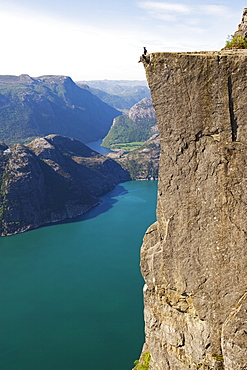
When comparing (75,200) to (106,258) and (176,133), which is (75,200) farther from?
(176,133)

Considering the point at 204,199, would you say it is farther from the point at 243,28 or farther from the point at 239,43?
the point at 243,28

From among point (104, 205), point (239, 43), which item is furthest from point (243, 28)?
point (104, 205)

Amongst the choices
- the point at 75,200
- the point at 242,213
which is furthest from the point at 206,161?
the point at 75,200

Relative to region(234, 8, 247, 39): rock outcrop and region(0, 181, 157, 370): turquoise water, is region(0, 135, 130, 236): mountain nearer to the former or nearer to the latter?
region(0, 181, 157, 370): turquoise water

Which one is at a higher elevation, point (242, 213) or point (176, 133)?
point (176, 133)

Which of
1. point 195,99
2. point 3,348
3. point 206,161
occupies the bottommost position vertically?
point 3,348

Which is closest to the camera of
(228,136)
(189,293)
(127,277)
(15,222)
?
(228,136)

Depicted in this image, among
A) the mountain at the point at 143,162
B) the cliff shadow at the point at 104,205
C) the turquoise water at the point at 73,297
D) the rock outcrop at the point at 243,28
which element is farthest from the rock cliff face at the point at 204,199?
the mountain at the point at 143,162
